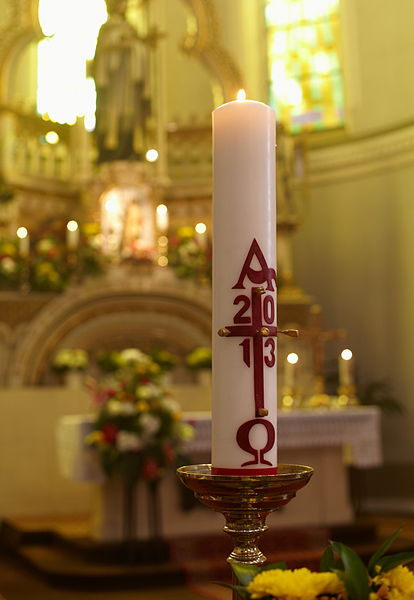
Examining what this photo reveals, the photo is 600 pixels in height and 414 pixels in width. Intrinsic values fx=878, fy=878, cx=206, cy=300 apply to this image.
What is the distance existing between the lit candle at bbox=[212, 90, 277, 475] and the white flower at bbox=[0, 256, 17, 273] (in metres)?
7.72

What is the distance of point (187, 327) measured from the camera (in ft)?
30.0

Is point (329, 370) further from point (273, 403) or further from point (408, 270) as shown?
point (273, 403)

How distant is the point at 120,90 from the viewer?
10102mm

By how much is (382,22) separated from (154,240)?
3.90m

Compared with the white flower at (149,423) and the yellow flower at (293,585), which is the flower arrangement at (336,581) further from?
the white flower at (149,423)

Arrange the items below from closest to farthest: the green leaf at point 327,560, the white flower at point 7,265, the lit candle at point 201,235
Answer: the green leaf at point 327,560, the white flower at point 7,265, the lit candle at point 201,235

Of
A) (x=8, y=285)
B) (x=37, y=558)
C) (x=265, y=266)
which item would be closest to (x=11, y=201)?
(x=8, y=285)

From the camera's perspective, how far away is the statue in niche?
9.99 meters

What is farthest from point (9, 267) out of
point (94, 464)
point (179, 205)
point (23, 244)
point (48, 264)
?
point (94, 464)

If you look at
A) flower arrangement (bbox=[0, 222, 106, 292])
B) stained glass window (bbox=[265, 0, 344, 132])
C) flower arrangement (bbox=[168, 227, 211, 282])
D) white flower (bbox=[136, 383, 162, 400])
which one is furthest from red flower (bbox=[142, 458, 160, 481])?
stained glass window (bbox=[265, 0, 344, 132])

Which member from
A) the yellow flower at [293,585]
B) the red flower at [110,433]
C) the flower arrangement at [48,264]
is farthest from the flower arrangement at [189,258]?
the yellow flower at [293,585]

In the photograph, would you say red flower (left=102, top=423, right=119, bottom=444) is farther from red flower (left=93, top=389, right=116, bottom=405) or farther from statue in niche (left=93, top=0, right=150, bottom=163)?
statue in niche (left=93, top=0, right=150, bottom=163)

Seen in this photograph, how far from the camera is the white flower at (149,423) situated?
559 centimetres

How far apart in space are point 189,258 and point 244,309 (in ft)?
26.9
